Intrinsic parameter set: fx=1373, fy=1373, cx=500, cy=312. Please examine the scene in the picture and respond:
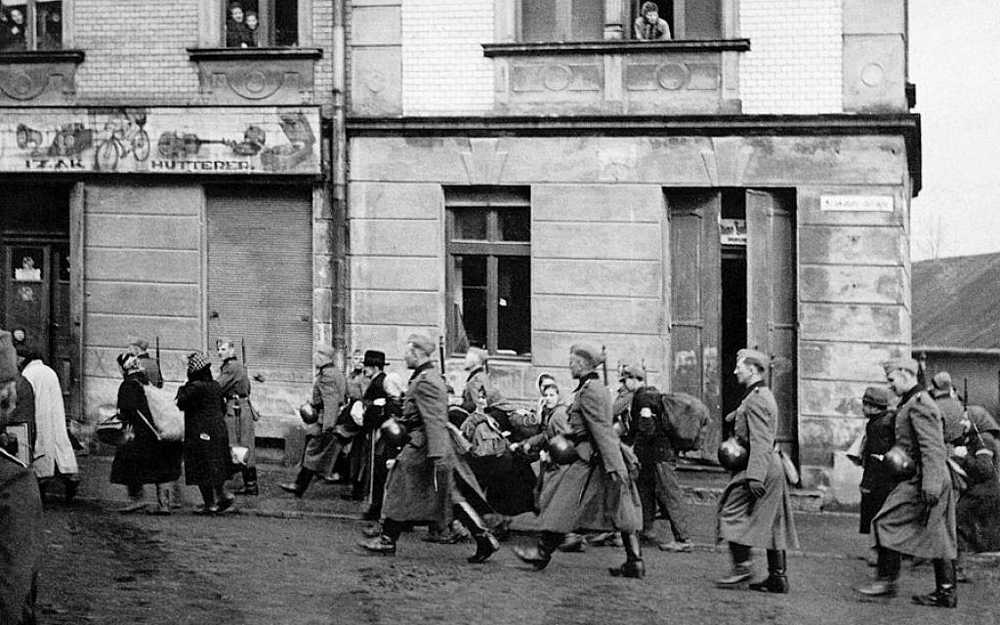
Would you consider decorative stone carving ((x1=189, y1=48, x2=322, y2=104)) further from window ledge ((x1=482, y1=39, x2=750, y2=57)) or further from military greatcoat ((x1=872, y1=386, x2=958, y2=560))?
military greatcoat ((x1=872, y1=386, x2=958, y2=560))

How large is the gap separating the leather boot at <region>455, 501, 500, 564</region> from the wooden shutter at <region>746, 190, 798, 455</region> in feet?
18.9

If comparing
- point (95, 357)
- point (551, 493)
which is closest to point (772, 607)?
point (551, 493)

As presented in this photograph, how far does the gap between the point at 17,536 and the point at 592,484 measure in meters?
6.25

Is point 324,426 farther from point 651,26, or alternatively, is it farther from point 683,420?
point 651,26

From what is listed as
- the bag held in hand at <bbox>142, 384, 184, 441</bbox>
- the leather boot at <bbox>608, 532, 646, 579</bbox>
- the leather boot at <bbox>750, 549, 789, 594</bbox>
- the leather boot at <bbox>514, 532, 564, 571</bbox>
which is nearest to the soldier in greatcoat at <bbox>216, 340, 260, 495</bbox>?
the bag held in hand at <bbox>142, 384, 184, 441</bbox>

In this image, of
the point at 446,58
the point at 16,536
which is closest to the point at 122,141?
the point at 446,58

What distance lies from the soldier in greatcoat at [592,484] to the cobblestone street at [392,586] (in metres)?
0.35

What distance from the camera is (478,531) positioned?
36.6ft

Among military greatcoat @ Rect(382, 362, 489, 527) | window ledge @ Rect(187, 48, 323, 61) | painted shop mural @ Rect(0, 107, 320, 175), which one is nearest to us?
military greatcoat @ Rect(382, 362, 489, 527)

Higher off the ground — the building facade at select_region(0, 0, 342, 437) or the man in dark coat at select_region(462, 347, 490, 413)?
the building facade at select_region(0, 0, 342, 437)

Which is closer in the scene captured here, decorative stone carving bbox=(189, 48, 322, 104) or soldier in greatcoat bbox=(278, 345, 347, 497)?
soldier in greatcoat bbox=(278, 345, 347, 497)

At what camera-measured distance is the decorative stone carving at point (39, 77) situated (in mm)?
17906

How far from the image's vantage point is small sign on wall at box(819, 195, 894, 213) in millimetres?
15422

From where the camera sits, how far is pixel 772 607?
9.95 metres
